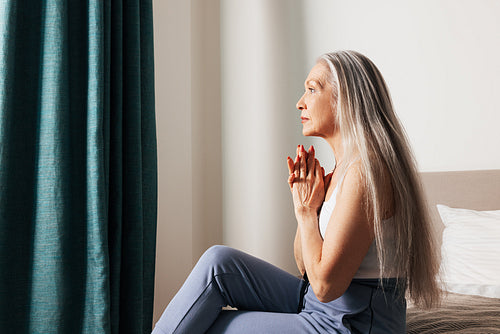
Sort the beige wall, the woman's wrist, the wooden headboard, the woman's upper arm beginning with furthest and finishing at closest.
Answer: the beige wall → the wooden headboard → the woman's wrist → the woman's upper arm

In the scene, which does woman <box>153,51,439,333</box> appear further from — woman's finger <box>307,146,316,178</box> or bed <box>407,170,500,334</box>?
bed <box>407,170,500,334</box>

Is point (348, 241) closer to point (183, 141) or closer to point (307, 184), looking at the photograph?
point (307, 184)

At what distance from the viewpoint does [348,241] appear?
991 millimetres

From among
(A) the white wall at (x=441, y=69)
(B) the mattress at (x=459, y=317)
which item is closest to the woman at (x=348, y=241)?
(B) the mattress at (x=459, y=317)

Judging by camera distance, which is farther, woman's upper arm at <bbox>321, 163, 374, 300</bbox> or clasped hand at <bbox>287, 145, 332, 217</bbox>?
clasped hand at <bbox>287, 145, 332, 217</bbox>

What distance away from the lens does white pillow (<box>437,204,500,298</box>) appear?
4.98ft

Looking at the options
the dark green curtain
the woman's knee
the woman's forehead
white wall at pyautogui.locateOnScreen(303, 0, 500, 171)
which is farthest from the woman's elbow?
white wall at pyautogui.locateOnScreen(303, 0, 500, 171)

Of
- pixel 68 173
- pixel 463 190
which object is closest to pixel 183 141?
pixel 68 173

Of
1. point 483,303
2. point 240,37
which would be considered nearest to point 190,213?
point 240,37

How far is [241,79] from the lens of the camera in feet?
8.80

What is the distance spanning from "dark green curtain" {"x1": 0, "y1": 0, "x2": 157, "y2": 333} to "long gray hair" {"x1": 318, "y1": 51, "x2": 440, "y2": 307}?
1.03m

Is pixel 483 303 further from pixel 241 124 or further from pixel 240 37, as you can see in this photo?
pixel 240 37

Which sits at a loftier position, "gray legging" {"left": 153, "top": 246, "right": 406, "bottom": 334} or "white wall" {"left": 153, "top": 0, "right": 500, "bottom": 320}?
"white wall" {"left": 153, "top": 0, "right": 500, "bottom": 320}

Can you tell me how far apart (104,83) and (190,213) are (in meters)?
0.96
